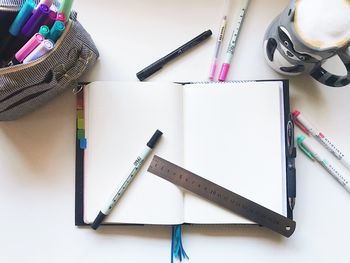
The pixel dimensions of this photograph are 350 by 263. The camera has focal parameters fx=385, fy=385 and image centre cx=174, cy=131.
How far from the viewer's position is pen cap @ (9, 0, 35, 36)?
1.74 feet

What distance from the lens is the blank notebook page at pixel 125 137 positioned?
26.3 inches

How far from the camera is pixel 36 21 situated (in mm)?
541

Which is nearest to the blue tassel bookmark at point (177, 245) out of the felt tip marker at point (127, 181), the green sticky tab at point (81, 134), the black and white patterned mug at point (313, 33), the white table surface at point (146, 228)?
the white table surface at point (146, 228)

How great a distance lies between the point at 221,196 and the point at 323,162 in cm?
19

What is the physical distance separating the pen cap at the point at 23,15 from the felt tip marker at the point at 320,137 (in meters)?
0.46

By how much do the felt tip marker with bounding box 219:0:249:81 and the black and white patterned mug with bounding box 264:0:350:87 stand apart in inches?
3.7

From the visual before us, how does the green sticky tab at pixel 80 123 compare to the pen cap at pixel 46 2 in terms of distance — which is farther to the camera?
the green sticky tab at pixel 80 123

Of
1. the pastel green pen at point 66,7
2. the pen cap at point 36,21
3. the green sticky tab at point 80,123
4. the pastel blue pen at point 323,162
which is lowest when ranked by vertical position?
the pastel blue pen at point 323,162

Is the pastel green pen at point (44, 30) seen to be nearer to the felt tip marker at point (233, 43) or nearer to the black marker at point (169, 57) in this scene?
the black marker at point (169, 57)

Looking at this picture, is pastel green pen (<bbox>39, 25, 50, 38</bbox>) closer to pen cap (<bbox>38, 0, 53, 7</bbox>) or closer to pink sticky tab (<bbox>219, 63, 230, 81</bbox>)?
pen cap (<bbox>38, 0, 53, 7</bbox>)

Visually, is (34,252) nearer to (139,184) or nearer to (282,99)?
(139,184)

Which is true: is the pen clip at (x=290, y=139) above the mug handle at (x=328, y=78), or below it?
below

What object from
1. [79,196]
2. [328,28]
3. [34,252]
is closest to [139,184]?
[79,196]

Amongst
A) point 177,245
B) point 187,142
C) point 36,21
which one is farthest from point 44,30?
point 177,245
